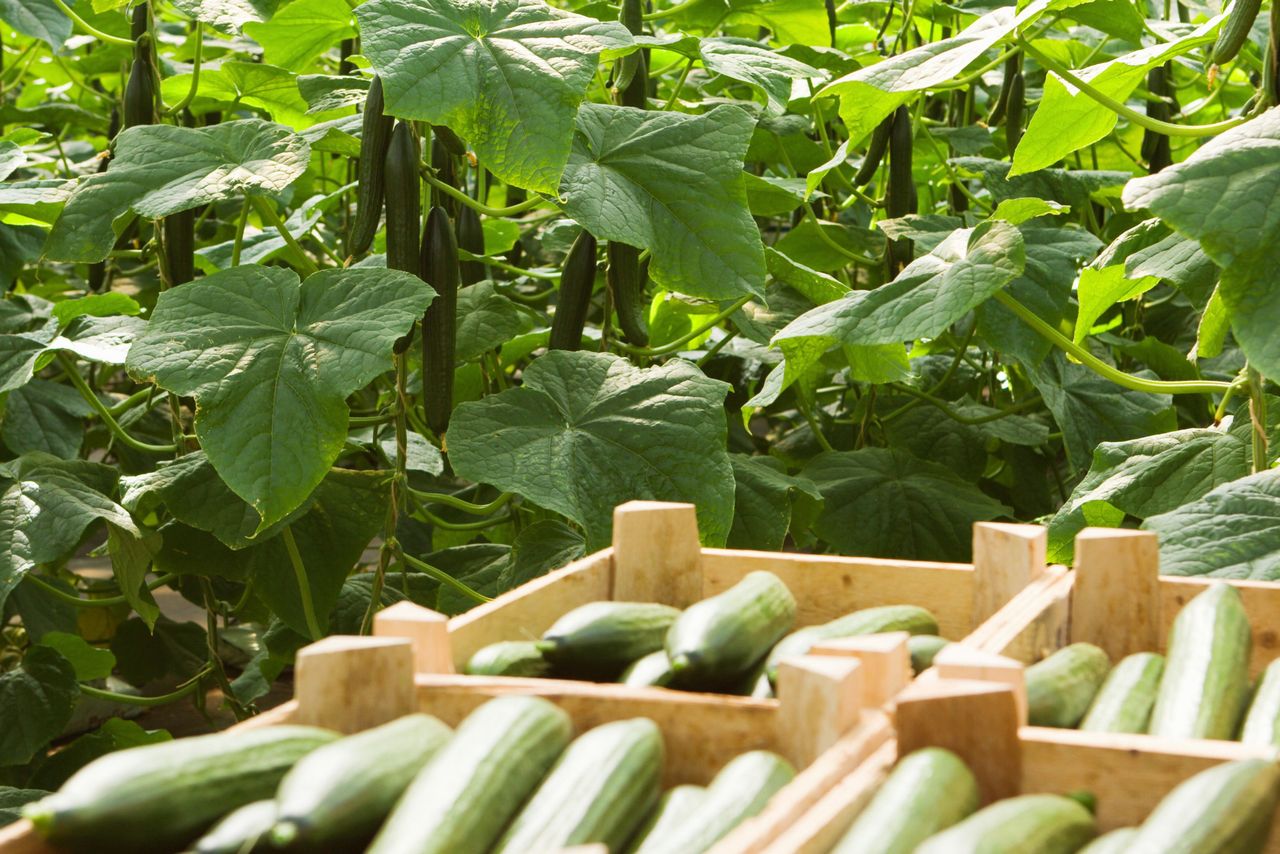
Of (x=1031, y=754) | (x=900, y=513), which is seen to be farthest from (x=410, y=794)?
(x=900, y=513)

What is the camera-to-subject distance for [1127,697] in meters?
1.03

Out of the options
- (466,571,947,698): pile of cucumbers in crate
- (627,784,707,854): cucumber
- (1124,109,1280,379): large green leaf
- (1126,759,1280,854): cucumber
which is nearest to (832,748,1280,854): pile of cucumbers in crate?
(1126,759,1280,854): cucumber

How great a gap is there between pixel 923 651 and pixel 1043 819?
0.31 metres

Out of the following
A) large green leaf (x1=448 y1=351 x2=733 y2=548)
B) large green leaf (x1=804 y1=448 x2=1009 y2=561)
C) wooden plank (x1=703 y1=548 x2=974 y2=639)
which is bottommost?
large green leaf (x1=804 y1=448 x2=1009 y2=561)

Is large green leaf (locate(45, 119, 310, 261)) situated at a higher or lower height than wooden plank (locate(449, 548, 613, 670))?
higher

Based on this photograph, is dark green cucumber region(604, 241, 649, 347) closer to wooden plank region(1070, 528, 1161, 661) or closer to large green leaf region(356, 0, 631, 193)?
large green leaf region(356, 0, 631, 193)

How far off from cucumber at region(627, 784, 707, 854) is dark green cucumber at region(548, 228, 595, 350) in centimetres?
117

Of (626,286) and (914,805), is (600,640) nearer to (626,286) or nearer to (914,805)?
(914,805)

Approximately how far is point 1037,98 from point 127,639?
210cm

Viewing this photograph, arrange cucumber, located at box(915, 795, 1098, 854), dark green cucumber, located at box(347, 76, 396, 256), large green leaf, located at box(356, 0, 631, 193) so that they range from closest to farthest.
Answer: cucumber, located at box(915, 795, 1098, 854), large green leaf, located at box(356, 0, 631, 193), dark green cucumber, located at box(347, 76, 396, 256)

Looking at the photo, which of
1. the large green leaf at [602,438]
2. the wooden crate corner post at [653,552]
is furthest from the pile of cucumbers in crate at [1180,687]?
the large green leaf at [602,438]

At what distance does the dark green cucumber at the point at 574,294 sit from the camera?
200 centimetres

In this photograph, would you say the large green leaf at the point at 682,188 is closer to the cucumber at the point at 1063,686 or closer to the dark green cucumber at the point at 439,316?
the dark green cucumber at the point at 439,316

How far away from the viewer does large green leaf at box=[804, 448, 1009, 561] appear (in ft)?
7.64
